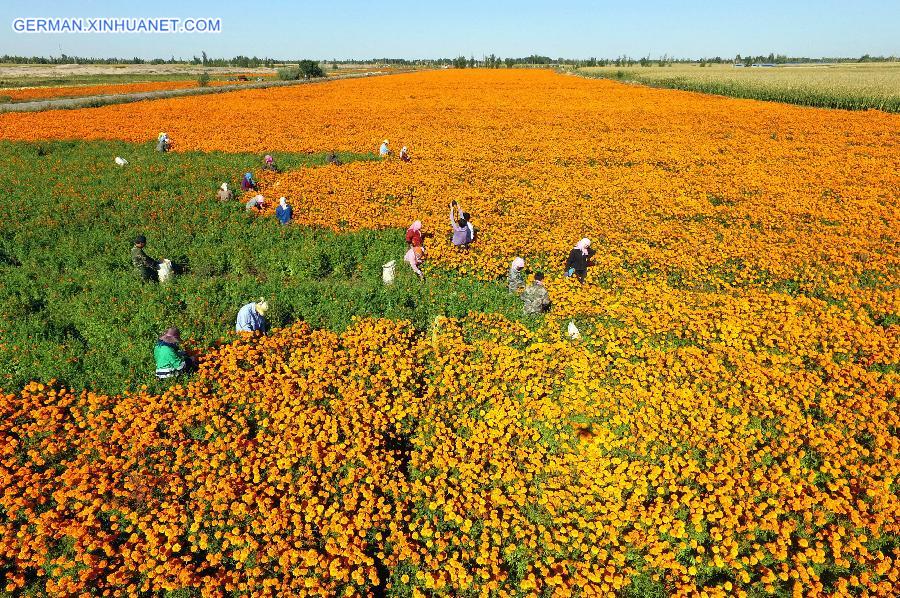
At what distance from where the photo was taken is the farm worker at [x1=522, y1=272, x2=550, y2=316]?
32.5 feet

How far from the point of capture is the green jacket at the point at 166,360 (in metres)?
7.70

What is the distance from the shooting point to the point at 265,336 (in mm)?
8812

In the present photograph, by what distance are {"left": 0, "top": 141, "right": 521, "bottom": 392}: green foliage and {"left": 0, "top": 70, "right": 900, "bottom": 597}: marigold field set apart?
64 cm

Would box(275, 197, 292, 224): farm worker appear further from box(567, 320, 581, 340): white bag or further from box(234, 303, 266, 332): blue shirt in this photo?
box(567, 320, 581, 340): white bag

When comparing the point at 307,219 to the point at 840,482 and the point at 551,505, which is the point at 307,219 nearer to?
the point at 551,505

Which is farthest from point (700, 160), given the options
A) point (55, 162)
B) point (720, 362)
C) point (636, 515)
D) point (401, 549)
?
point (55, 162)

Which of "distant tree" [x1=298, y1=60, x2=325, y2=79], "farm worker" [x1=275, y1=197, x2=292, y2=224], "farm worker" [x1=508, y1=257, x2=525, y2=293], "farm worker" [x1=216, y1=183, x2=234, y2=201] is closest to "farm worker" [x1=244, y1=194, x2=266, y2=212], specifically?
"farm worker" [x1=216, y1=183, x2=234, y2=201]

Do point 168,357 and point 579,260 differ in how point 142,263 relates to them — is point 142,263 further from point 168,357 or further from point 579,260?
point 579,260

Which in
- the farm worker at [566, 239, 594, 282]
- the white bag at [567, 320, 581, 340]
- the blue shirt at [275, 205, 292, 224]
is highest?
the blue shirt at [275, 205, 292, 224]

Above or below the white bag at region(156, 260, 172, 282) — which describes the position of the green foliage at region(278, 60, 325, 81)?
above

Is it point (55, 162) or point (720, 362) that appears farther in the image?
point (55, 162)

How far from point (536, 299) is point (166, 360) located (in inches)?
283

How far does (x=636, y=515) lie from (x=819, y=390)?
4.52 meters

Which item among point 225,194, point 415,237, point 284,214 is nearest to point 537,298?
point 415,237
